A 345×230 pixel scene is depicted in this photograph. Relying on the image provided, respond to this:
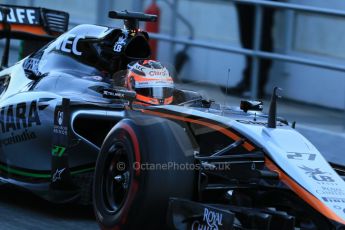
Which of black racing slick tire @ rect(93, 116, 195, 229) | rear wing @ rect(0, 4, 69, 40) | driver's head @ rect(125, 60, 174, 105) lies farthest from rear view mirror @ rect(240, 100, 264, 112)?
rear wing @ rect(0, 4, 69, 40)

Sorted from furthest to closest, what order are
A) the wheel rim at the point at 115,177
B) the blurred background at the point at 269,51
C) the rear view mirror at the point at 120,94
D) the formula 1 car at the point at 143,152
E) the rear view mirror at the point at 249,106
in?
the blurred background at the point at 269,51 < the rear view mirror at the point at 120,94 < the rear view mirror at the point at 249,106 < the wheel rim at the point at 115,177 < the formula 1 car at the point at 143,152

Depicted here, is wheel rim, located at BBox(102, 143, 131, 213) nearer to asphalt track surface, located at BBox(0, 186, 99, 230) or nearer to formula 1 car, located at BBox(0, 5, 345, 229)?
formula 1 car, located at BBox(0, 5, 345, 229)

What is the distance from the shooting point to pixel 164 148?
4766 mm

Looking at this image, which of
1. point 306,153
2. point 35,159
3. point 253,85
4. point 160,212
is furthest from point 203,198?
point 253,85

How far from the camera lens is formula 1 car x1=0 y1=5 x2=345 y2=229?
4.68 meters

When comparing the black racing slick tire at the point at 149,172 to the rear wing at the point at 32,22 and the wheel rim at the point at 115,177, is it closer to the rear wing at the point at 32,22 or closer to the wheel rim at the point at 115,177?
the wheel rim at the point at 115,177

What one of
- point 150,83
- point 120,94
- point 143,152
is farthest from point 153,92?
point 143,152

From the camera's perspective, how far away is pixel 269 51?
8633 mm

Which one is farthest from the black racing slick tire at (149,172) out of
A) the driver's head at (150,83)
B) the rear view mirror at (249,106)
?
Result: the driver's head at (150,83)

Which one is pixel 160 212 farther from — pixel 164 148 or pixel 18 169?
pixel 18 169

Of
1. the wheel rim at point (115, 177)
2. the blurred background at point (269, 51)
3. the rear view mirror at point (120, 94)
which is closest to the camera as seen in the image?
the wheel rim at point (115, 177)

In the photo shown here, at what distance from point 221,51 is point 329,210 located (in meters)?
4.62

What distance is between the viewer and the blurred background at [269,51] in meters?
7.96

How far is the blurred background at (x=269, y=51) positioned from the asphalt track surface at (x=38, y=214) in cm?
155
